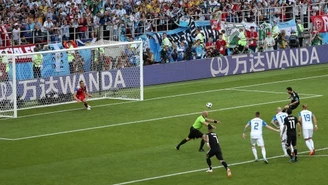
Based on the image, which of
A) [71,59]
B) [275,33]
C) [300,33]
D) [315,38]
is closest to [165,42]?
[275,33]

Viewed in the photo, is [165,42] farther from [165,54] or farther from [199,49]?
[199,49]

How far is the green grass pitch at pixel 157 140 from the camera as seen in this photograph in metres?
29.5

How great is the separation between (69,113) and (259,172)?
586 inches

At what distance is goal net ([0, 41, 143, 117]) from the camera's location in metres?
41.4

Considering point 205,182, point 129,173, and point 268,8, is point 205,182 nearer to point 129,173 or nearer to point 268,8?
point 129,173

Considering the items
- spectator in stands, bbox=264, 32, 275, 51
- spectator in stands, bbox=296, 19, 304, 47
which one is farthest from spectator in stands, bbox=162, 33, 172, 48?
spectator in stands, bbox=296, 19, 304, 47

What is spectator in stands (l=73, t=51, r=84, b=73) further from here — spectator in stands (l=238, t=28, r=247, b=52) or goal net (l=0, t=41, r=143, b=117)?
spectator in stands (l=238, t=28, r=247, b=52)

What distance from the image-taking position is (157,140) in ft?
117

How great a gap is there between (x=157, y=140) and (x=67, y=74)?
982 centimetres

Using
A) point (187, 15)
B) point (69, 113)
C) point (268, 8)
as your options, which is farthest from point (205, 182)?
point (268, 8)

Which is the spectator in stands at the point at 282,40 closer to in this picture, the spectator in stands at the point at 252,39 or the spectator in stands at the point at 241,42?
the spectator in stands at the point at 252,39

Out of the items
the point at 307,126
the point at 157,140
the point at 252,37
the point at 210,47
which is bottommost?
the point at 157,140

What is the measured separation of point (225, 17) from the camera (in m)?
56.2

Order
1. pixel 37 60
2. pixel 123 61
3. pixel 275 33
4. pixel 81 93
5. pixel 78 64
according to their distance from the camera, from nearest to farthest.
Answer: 1. pixel 81 93
2. pixel 37 60
3. pixel 78 64
4. pixel 123 61
5. pixel 275 33
